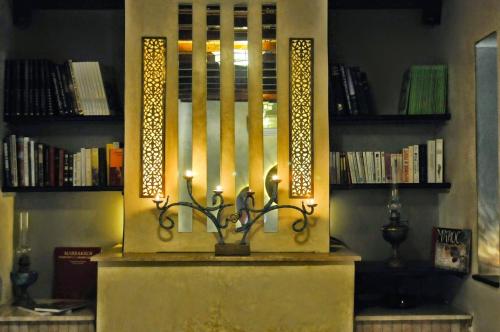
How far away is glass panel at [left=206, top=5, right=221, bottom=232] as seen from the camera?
3.90 metres

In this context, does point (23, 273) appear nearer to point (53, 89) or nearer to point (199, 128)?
point (53, 89)

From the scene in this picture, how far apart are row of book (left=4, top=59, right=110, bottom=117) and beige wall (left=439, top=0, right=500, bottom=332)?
82.2 inches

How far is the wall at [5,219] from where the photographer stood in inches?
156

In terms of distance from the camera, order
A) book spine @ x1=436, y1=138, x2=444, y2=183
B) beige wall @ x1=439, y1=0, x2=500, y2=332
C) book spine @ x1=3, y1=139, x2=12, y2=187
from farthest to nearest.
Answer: book spine @ x1=436, y1=138, x2=444, y2=183
book spine @ x1=3, y1=139, x2=12, y2=187
beige wall @ x1=439, y1=0, x2=500, y2=332

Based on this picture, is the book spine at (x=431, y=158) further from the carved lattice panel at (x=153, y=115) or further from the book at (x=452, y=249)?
the carved lattice panel at (x=153, y=115)

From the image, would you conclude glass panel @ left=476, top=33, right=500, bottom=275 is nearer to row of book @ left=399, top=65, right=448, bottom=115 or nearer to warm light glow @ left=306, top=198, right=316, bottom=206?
row of book @ left=399, top=65, right=448, bottom=115

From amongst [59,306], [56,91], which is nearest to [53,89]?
[56,91]

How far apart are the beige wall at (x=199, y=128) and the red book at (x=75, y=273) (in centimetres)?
64

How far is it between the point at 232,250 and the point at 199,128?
0.71 metres

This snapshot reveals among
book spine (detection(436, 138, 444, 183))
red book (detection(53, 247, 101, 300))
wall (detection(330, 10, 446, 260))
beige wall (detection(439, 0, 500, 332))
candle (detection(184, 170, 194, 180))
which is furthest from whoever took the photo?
wall (detection(330, 10, 446, 260))

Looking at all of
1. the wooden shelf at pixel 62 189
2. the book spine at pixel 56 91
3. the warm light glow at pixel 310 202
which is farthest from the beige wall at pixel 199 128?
the book spine at pixel 56 91

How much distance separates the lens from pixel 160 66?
3.73m

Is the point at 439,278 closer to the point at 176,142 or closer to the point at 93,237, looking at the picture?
the point at 176,142

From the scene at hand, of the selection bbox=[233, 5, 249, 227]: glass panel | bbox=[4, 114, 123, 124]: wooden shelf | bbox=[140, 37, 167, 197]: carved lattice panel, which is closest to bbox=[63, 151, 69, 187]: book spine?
bbox=[4, 114, 123, 124]: wooden shelf
